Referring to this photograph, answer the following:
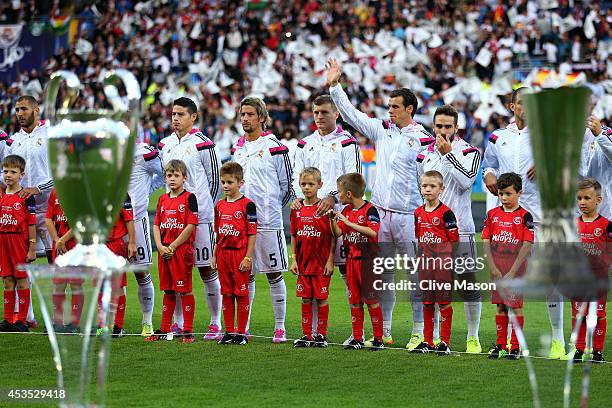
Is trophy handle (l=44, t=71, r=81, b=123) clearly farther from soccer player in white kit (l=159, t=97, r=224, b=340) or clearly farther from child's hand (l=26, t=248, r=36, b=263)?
child's hand (l=26, t=248, r=36, b=263)

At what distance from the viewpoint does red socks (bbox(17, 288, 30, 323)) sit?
8836 millimetres

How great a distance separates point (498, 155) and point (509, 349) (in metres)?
1.51

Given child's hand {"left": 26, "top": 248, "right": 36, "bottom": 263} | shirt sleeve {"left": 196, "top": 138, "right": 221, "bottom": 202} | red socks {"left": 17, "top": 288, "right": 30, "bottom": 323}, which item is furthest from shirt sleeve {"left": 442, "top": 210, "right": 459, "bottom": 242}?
red socks {"left": 17, "top": 288, "right": 30, "bottom": 323}

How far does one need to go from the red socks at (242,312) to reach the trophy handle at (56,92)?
4259 mm

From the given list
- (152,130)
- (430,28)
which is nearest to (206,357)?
(152,130)

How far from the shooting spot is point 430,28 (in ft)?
87.1

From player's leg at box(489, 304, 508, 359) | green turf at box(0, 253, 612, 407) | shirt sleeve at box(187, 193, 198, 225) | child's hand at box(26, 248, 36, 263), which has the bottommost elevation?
green turf at box(0, 253, 612, 407)

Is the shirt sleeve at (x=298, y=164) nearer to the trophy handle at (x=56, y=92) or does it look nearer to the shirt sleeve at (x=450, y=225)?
the shirt sleeve at (x=450, y=225)

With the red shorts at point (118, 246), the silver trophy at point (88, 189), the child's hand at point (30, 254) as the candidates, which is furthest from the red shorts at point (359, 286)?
the silver trophy at point (88, 189)

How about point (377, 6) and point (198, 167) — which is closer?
point (198, 167)

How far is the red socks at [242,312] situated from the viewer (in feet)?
26.9

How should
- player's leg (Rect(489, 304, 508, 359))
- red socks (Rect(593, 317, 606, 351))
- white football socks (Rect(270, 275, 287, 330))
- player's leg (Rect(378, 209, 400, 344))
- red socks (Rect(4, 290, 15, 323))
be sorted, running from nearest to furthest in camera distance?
red socks (Rect(593, 317, 606, 351)) < player's leg (Rect(489, 304, 508, 359)) < player's leg (Rect(378, 209, 400, 344)) < white football socks (Rect(270, 275, 287, 330)) < red socks (Rect(4, 290, 15, 323))

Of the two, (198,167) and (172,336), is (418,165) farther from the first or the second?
(172,336)

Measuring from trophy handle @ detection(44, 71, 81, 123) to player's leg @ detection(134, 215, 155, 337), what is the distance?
461cm
